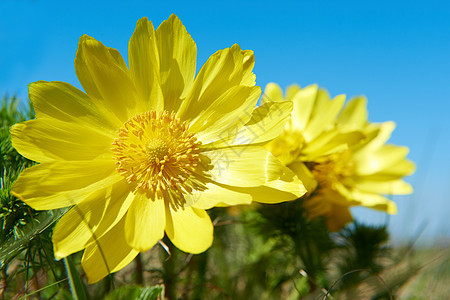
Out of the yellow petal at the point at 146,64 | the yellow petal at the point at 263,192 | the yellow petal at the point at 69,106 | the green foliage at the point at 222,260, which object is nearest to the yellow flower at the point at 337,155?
the green foliage at the point at 222,260

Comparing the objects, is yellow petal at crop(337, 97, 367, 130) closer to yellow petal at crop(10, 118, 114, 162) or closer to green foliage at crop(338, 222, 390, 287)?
green foliage at crop(338, 222, 390, 287)

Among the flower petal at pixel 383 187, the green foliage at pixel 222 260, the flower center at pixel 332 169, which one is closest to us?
the green foliage at pixel 222 260

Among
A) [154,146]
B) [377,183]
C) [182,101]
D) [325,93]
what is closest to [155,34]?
[182,101]

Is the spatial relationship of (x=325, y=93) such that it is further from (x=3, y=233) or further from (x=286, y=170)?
(x=3, y=233)

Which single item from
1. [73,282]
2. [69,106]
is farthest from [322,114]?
[73,282]

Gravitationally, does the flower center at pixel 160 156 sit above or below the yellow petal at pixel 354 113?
below

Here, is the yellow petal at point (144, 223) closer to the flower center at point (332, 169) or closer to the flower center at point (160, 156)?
the flower center at point (160, 156)
